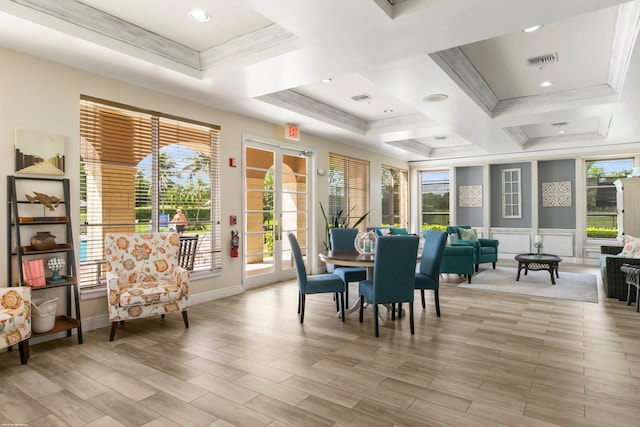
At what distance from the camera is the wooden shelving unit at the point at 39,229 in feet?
10.9

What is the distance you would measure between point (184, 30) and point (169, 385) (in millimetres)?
3056

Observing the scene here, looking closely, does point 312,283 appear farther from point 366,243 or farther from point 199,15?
point 199,15

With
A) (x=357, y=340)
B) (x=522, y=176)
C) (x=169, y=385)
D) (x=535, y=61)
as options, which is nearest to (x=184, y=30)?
(x=169, y=385)

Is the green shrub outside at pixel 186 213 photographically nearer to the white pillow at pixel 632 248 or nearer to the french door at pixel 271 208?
the french door at pixel 271 208

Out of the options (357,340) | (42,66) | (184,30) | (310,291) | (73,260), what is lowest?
(357,340)

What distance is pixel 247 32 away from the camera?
363cm

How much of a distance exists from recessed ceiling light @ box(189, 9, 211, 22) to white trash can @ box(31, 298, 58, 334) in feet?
9.14

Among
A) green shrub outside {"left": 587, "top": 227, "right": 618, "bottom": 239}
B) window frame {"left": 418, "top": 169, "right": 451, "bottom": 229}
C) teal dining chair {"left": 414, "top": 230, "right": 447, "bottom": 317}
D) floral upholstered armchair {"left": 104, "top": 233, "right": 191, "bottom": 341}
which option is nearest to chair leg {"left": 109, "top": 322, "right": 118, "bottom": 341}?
floral upholstered armchair {"left": 104, "top": 233, "right": 191, "bottom": 341}

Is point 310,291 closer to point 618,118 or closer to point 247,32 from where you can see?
point 247,32

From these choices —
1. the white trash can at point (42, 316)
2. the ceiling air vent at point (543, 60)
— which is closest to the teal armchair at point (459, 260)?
the ceiling air vent at point (543, 60)

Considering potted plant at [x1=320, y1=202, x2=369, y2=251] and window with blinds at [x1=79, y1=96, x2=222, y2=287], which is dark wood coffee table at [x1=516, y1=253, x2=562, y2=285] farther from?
window with blinds at [x1=79, y1=96, x2=222, y2=287]

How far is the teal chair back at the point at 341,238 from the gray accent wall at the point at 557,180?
6.29 metres

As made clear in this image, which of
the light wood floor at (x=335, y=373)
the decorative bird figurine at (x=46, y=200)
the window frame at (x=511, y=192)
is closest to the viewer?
the light wood floor at (x=335, y=373)

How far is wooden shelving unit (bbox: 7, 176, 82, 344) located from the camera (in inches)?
130
